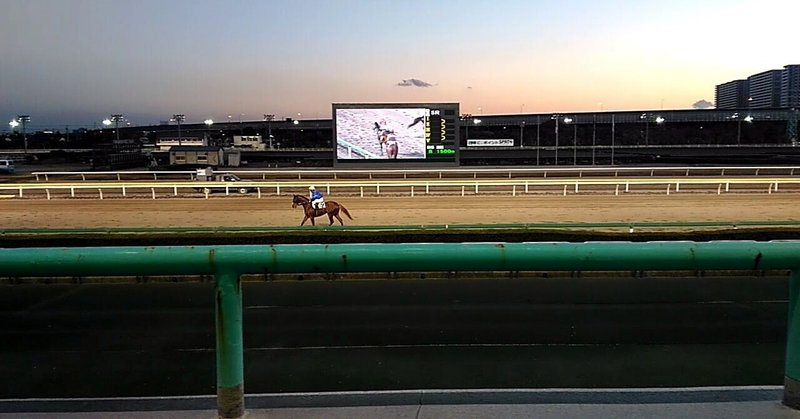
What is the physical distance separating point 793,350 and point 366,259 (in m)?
1.36

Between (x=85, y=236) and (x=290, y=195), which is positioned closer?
(x=85, y=236)

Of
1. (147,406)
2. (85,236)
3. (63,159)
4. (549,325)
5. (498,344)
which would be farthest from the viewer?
(63,159)

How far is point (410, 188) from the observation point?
30266mm

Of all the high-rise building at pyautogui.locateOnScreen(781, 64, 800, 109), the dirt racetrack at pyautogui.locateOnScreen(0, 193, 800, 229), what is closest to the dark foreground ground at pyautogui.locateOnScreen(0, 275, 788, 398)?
the dirt racetrack at pyautogui.locateOnScreen(0, 193, 800, 229)

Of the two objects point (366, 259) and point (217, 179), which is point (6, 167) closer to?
point (217, 179)

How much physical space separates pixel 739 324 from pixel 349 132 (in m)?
22.7

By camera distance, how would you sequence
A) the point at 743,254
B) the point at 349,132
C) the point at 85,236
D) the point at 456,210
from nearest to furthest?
the point at 743,254
the point at 85,236
the point at 456,210
the point at 349,132

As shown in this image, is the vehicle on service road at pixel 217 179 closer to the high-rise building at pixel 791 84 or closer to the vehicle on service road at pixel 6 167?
the vehicle on service road at pixel 6 167

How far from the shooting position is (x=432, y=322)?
6543 mm

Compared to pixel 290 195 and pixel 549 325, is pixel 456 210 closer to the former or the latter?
pixel 290 195

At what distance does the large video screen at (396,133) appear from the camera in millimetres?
27172

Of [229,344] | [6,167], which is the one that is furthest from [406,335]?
Answer: [6,167]

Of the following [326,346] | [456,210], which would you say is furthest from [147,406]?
[456,210]

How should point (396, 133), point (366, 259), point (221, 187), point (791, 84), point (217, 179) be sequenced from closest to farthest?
point (366, 259) → point (396, 133) → point (221, 187) → point (217, 179) → point (791, 84)
